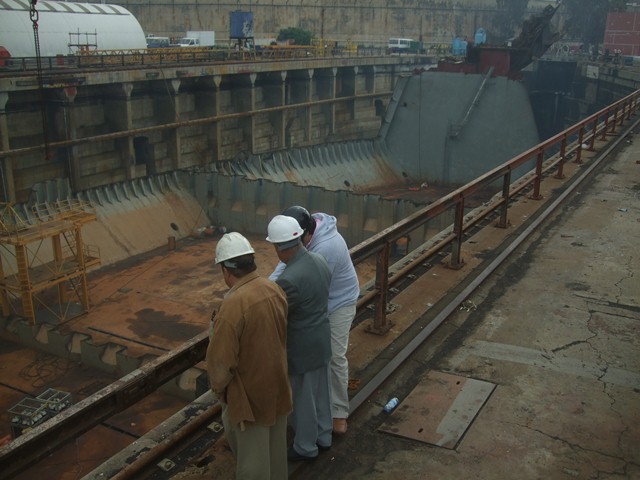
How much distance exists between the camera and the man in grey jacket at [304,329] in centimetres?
355

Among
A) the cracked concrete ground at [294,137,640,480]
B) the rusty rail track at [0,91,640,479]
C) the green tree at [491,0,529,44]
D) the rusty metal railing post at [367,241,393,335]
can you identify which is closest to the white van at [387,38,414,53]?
the green tree at [491,0,529,44]

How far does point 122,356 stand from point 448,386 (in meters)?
8.58

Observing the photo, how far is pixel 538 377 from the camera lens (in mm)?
5230

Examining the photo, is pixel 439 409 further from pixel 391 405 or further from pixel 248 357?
pixel 248 357

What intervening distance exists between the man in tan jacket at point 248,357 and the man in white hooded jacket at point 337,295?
0.83m

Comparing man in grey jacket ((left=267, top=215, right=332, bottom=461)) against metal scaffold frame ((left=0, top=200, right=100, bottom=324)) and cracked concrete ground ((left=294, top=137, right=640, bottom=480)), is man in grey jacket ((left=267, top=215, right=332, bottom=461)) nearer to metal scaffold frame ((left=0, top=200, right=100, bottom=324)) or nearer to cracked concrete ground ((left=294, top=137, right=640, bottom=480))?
cracked concrete ground ((left=294, top=137, right=640, bottom=480))

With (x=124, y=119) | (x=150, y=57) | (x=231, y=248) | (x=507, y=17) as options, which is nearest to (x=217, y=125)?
(x=150, y=57)

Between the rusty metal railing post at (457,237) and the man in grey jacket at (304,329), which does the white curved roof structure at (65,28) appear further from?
the man in grey jacket at (304,329)

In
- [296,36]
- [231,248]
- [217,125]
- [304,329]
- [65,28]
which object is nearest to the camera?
[231,248]

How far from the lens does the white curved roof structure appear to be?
86.9 ft

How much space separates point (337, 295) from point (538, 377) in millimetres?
2076

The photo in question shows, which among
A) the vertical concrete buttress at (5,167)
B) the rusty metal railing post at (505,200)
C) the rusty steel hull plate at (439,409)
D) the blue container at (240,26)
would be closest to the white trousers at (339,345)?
the rusty steel hull plate at (439,409)

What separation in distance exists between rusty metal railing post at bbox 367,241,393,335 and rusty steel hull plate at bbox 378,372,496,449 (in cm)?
75

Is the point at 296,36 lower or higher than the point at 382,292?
higher
